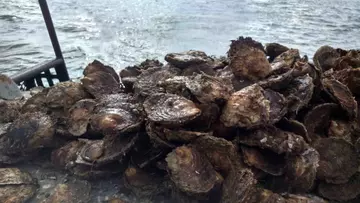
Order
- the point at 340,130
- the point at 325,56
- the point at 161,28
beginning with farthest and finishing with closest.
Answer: the point at 161,28 < the point at 325,56 < the point at 340,130

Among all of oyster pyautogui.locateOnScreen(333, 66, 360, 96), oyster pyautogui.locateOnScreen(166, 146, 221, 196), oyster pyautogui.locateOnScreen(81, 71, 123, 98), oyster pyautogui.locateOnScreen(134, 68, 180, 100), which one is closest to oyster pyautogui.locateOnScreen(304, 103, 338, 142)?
oyster pyautogui.locateOnScreen(333, 66, 360, 96)

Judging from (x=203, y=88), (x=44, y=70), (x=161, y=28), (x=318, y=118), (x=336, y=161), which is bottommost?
(x=161, y=28)

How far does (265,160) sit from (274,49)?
983mm

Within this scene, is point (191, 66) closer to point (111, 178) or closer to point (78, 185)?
point (111, 178)

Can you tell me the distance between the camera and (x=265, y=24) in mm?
8148

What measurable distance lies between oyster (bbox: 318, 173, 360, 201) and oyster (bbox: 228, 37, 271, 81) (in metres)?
0.62

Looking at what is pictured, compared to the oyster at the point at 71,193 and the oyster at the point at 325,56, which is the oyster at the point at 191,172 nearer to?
the oyster at the point at 71,193

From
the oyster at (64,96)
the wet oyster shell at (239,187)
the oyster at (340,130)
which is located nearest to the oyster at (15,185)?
the oyster at (64,96)

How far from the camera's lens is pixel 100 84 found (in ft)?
6.29

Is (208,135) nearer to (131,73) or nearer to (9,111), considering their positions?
(131,73)

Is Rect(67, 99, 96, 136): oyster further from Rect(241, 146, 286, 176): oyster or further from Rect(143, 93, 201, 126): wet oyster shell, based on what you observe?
Rect(241, 146, 286, 176): oyster

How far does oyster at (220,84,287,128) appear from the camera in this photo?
1331 millimetres

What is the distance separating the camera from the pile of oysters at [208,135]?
130cm

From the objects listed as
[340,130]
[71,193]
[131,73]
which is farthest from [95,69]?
[340,130]
